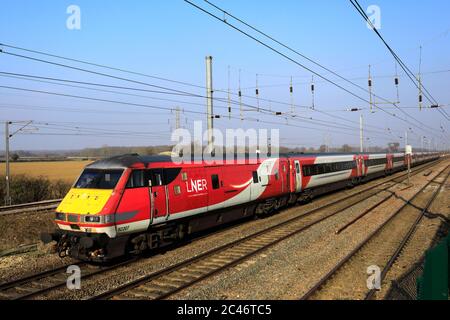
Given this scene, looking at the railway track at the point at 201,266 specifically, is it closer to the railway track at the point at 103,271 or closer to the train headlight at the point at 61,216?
the railway track at the point at 103,271

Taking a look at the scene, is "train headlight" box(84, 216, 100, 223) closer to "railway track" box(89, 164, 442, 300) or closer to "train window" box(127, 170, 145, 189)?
"train window" box(127, 170, 145, 189)

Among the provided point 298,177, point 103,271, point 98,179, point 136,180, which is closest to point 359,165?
point 298,177

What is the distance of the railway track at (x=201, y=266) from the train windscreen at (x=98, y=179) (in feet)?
8.90

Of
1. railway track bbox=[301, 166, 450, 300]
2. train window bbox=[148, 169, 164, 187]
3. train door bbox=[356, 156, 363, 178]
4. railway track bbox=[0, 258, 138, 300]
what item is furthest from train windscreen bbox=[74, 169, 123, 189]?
train door bbox=[356, 156, 363, 178]

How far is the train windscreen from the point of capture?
10.6 metres

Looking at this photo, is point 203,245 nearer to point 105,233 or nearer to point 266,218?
point 105,233

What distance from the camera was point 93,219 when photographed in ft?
32.4

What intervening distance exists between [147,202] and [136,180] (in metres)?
0.69

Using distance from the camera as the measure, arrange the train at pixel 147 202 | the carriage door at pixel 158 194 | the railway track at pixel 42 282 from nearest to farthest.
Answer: the railway track at pixel 42 282
the train at pixel 147 202
the carriage door at pixel 158 194

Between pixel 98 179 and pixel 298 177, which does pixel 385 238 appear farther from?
pixel 98 179

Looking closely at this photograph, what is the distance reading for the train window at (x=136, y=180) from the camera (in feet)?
34.8

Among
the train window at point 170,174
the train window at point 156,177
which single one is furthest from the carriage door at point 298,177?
the train window at point 156,177

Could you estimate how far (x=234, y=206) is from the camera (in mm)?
15281
